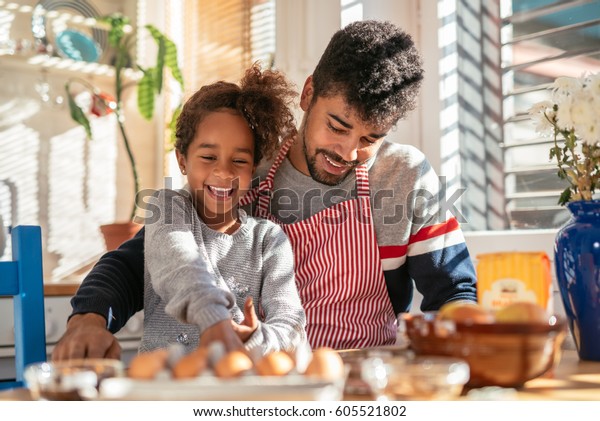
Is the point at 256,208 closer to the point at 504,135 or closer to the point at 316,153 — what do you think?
the point at 316,153

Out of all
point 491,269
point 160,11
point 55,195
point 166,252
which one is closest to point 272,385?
point 491,269

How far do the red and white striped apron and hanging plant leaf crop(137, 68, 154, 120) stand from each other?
4.76 feet

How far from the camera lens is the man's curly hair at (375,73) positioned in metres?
1.36

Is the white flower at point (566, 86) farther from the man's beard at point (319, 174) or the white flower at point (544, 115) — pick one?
the man's beard at point (319, 174)

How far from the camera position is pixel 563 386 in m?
0.84

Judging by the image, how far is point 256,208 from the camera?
58.5 inches

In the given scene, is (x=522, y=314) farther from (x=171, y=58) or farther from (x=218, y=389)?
(x=171, y=58)

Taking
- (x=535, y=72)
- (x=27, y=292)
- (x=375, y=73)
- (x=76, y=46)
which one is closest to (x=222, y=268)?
(x=27, y=292)

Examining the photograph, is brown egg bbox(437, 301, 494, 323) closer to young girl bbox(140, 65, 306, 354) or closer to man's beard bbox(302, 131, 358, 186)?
young girl bbox(140, 65, 306, 354)

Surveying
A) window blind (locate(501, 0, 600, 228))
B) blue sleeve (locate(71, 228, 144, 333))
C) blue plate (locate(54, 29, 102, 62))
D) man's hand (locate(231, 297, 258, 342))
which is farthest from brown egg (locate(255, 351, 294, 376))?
blue plate (locate(54, 29, 102, 62))

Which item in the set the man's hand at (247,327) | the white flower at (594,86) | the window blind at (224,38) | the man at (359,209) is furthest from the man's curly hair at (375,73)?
the window blind at (224,38)

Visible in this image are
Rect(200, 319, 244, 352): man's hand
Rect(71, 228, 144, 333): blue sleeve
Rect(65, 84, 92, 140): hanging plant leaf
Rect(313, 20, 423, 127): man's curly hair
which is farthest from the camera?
Rect(65, 84, 92, 140): hanging plant leaf

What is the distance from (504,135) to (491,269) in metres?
1.20

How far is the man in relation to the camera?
138 cm
